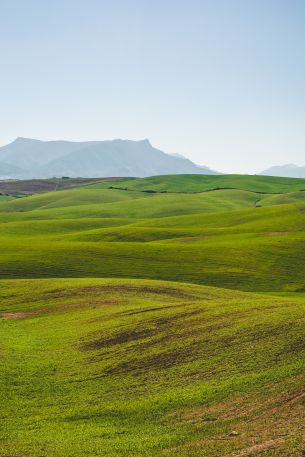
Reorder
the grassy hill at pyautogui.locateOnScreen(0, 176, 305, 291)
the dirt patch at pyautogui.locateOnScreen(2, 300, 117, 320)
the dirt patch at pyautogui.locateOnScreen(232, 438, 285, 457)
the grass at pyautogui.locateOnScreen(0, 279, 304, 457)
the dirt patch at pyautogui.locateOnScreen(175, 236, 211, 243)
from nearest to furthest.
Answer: the dirt patch at pyautogui.locateOnScreen(232, 438, 285, 457)
the grass at pyautogui.locateOnScreen(0, 279, 304, 457)
the dirt patch at pyautogui.locateOnScreen(2, 300, 117, 320)
the grassy hill at pyautogui.locateOnScreen(0, 176, 305, 291)
the dirt patch at pyautogui.locateOnScreen(175, 236, 211, 243)

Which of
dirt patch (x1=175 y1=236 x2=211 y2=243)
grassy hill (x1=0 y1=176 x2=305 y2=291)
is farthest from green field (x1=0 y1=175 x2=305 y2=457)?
dirt patch (x1=175 y1=236 x2=211 y2=243)

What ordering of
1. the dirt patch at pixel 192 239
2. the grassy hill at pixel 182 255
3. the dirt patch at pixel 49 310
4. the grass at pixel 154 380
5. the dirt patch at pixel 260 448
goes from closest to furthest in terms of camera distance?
the dirt patch at pixel 260 448, the grass at pixel 154 380, the dirt patch at pixel 49 310, the grassy hill at pixel 182 255, the dirt patch at pixel 192 239

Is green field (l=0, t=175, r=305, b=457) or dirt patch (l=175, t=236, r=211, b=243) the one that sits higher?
dirt patch (l=175, t=236, r=211, b=243)

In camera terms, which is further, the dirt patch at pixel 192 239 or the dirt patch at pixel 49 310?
the dirt patch at pixel 192 239

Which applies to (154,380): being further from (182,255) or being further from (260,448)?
(182,255)

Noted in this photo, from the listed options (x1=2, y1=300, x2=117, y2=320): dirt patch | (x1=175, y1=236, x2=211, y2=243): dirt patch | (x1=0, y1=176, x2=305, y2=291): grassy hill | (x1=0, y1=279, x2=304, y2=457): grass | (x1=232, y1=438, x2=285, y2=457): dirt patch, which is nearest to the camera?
(x1=232, y1=438, x2=285, y2=457): dirt patch

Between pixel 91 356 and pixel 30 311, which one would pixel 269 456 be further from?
pixel 30 311

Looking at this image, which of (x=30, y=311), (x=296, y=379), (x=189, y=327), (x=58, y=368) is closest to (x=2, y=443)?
(x=58, y=368)

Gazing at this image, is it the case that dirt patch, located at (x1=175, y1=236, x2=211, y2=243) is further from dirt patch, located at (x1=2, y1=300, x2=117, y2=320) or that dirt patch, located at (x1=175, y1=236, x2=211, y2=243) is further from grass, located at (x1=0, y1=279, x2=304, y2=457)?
grass, located at (x1=0, y1=279, x2=304, y2=457)

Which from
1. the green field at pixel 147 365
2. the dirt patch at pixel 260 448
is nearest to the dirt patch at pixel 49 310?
the green field at pixel 147 365

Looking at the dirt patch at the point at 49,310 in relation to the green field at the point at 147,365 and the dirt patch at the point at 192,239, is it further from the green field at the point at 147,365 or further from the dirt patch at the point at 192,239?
the dirt patch at the point at 192,239

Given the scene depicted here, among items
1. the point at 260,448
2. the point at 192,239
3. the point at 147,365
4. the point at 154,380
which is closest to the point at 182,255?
the point at 192,239

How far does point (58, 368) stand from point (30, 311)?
1854 cm

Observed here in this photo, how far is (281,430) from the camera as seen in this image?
2411 cm
